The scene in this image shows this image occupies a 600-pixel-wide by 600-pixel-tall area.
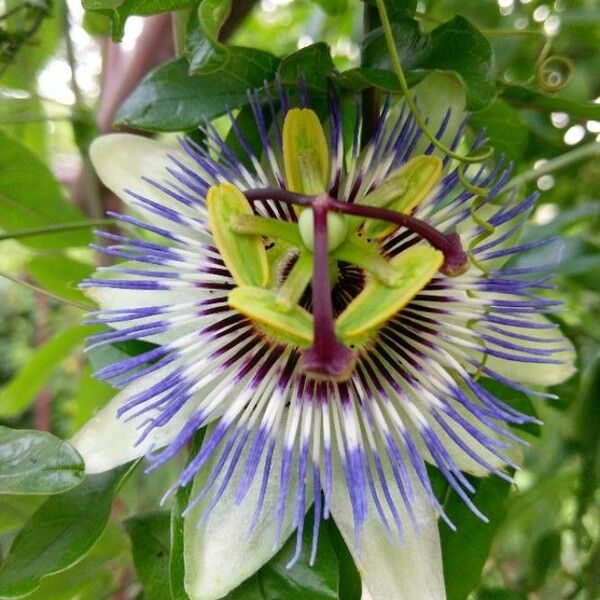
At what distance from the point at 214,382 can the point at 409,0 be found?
0.48m

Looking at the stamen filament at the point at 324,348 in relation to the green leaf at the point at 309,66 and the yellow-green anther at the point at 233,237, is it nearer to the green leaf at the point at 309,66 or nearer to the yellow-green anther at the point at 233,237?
the yellow-green anther at the point at 233,237

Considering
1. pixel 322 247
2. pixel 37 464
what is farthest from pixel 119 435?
pixel 322 247

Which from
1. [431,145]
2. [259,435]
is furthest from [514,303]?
[259,435]

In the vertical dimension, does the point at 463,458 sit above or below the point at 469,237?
below

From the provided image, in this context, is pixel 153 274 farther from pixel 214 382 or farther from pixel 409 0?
pixel 409 0

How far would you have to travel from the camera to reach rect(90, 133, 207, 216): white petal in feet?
3.04

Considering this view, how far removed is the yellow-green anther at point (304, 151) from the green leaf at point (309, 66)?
0.15 feet

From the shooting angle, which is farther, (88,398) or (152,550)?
(88,398)

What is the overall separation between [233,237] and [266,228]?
0.04 meters

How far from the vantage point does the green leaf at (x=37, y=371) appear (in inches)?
58.2

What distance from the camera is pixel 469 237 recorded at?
869 mm

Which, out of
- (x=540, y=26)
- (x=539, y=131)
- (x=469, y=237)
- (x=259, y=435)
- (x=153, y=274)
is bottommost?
(x=259, y=435)

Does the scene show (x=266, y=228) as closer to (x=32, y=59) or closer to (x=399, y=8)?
(x=399, y=8)

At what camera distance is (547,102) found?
3.04 feet
